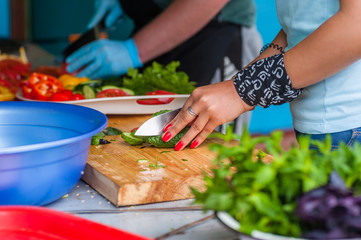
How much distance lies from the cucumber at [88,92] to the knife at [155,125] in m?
0.62

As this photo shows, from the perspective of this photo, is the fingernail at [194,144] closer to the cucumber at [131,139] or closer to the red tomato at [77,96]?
the cucumber at [131,139]

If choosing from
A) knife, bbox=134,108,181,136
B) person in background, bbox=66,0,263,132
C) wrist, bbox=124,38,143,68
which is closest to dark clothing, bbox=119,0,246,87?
person in background, bbox=66,0,263,132

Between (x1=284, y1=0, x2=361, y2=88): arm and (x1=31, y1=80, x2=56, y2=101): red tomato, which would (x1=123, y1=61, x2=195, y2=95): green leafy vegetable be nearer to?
(x1=31, y1=80, x2=56, y2=101): red tomato

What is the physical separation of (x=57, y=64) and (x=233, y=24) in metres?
1.69


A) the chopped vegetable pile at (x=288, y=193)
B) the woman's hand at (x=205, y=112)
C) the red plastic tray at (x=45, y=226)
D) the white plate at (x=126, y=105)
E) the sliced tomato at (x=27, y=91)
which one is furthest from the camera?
the sliced tomato at (x=27, y=91)

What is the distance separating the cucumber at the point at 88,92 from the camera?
2.04 meters

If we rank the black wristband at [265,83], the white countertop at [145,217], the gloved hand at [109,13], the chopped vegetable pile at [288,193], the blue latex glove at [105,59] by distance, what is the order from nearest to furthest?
the chopped vegetable pile at [288,193] → the white countertop at [145,217] → the black wristband at [265,83] → the blue latex glove at [105,59] → the gloved hand at [109,13]

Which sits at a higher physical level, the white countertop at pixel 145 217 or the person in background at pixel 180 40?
the white countertop at pixel 145 217

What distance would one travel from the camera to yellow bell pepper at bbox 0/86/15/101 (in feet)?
6.83

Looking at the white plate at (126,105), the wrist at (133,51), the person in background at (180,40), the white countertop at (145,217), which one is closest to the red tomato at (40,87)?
the white plate at (126,105)

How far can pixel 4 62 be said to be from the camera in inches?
119

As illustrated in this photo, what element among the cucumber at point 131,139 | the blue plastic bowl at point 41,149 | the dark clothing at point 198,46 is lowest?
the dark clothing at point 198,46

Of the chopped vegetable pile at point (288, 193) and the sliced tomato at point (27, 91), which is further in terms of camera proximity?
the sliced tomato at point (27, 91)

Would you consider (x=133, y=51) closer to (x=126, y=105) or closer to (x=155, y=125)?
(x=126, y=105)
